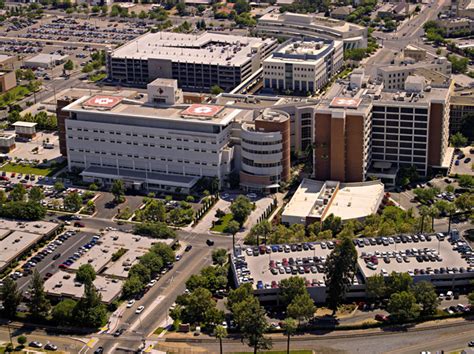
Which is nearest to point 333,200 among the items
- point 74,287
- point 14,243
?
point 74,287

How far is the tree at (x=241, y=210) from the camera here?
11900cm

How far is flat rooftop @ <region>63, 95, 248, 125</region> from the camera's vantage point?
13150 cm

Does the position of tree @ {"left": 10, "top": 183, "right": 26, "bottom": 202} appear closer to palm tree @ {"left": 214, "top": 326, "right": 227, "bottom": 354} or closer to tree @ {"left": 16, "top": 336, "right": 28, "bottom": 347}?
tree @ {"left": 16, "top": 336, "right": 28, "bottom": 347}

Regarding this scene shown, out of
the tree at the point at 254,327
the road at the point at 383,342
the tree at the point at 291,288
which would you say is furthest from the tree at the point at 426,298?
the tree at the point at 254,327

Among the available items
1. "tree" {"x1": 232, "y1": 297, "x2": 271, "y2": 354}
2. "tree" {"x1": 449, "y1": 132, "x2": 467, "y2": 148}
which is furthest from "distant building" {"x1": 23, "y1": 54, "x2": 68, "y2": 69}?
"tree" {"x1": 232, "y1": 297, "x2": 271, "y2": 354}

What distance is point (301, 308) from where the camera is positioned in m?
93.6

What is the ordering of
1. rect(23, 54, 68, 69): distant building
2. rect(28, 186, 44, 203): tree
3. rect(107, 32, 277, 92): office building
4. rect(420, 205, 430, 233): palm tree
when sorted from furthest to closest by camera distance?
rect(23, 54, 68, 69): distant building → rect(107, 32, 277, 92): office building → rect(28, 186, 44, 203): tree → rect(420, 205, 430, 233): palm tree

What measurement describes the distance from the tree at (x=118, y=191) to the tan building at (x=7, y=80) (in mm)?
62236

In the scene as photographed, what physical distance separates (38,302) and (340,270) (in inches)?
1299

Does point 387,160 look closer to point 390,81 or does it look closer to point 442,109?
point 442,109

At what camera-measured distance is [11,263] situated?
358 feet

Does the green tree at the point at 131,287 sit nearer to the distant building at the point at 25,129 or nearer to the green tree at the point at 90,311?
the green tree at the point at 90,311

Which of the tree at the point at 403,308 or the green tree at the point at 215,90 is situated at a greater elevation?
the green tree at the point at 215,90

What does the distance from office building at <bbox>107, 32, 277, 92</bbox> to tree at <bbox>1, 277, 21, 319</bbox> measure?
83.9 m
